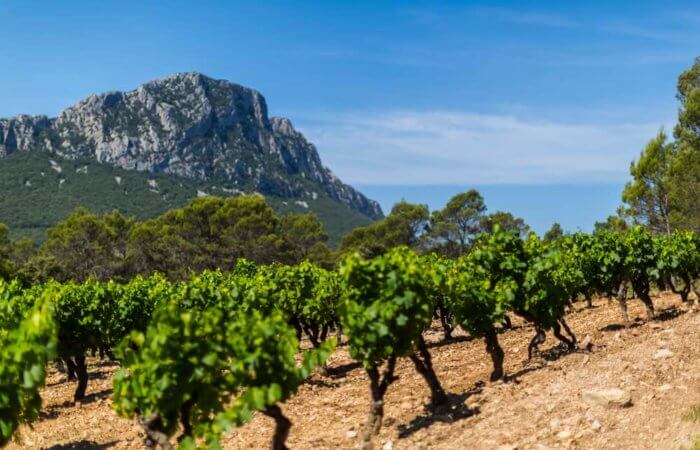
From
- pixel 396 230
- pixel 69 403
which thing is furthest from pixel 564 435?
pixel 396 230

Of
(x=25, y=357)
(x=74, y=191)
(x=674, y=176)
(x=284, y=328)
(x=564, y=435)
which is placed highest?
(x=74, y=191)

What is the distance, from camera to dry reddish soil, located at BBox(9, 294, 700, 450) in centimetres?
1199

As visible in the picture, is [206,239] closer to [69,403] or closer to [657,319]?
[69,403]

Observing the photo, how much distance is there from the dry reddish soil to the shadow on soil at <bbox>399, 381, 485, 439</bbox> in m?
0.03

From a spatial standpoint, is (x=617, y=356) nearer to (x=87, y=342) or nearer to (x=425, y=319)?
(x=425, y=319)

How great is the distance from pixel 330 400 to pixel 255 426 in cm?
294

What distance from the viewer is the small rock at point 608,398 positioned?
→ 504 inches

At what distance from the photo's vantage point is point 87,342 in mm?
23359

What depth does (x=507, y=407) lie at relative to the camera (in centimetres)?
1371

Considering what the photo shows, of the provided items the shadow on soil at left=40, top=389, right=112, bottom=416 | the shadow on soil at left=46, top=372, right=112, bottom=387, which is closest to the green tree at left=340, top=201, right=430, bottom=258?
the shadow on soil at left=46, top=372, right=112, bottom=387

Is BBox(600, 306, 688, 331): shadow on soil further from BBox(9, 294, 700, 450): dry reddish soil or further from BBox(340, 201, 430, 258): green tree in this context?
BBox(340, 201, 430, 258): green tree

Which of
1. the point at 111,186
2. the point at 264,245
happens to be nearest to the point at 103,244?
the point at 264,245

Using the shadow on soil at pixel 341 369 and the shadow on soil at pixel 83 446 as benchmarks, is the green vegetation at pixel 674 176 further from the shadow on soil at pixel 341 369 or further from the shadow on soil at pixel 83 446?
the shadow on soil at pixel 83 446

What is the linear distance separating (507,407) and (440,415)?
→ 1.51 meters
